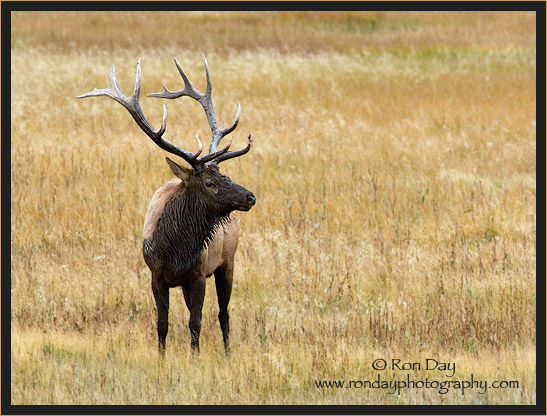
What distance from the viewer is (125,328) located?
738cm

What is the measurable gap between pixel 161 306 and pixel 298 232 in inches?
132

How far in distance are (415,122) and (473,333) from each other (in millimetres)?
7848

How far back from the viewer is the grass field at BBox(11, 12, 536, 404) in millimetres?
6539

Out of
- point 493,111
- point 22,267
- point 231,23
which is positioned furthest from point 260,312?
point 231,23

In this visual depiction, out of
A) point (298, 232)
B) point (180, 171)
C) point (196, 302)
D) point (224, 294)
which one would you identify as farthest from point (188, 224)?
point (298, 232)

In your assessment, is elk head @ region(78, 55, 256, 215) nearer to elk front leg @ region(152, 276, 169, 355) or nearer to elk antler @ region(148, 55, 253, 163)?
elk antler @ region(148, 55, 253, 163)

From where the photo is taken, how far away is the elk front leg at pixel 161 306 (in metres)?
6.67

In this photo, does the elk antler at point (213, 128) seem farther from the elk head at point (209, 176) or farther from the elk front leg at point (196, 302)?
the elk front leg at point (196, 302)

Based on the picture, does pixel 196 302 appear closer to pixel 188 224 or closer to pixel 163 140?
pixel 188 224

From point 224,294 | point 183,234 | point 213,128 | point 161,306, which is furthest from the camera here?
point 224,294

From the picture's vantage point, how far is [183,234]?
660 cm

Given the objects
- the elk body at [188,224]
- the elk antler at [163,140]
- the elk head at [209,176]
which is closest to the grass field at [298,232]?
the elk body at [188,224]

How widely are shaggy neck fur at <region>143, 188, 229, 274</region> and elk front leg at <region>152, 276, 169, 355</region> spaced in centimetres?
17

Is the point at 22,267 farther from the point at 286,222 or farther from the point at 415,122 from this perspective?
the point at 415,122
